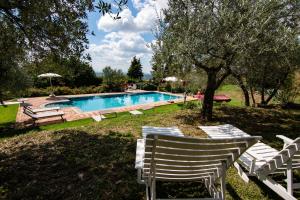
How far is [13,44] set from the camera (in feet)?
22.1

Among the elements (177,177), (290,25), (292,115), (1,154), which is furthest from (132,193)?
(292,115)

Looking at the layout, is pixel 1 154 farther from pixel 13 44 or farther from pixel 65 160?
pixel 13 44

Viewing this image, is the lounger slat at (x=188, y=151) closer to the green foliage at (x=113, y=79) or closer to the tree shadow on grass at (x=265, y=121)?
the tree shadow on grass at (x=265, y=121)

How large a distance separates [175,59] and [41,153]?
4.92m

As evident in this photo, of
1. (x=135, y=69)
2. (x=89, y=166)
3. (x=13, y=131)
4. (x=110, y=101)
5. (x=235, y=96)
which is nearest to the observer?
(x=89, y=166)

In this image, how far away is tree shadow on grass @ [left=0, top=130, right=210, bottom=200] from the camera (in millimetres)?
3844

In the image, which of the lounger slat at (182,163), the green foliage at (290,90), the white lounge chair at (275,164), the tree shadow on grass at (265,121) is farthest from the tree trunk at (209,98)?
the green foliage at (290,90)

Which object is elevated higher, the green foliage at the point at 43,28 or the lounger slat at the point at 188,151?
the green foliage at the point at 43,28

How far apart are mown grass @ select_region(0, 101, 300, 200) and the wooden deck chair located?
801mm

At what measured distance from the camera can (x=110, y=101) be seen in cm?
2691

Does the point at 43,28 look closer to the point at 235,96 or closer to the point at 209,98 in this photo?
the point at 209,98

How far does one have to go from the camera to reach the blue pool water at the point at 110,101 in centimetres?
2317

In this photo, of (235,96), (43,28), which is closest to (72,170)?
(43,28)

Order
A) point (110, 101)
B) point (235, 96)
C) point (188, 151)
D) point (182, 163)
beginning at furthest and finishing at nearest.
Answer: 1. point (235, 96)
2. point (110, 101)
3. point (182, 163)
4. point (188, 151)
